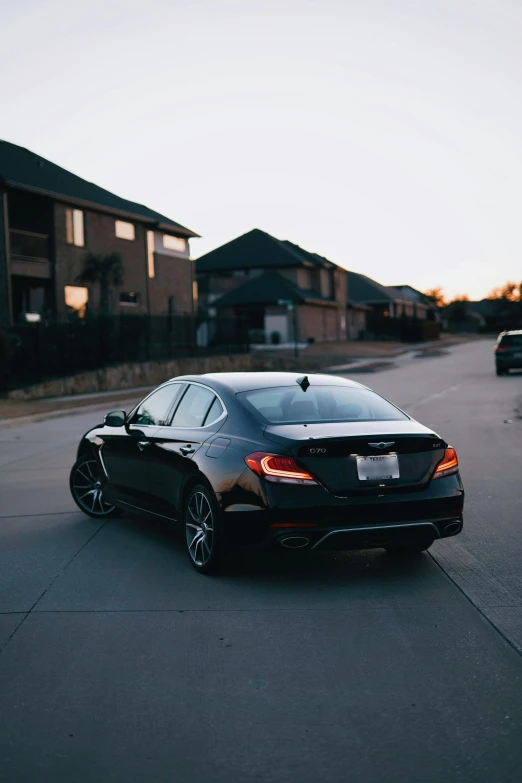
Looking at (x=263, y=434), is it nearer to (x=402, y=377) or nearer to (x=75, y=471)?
(x=75, y=471)

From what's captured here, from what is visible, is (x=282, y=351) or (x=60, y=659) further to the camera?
(x=282, y=351)

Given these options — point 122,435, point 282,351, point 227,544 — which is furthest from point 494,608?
Answer: point 282,351

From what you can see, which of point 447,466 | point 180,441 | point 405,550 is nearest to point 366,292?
point 405,550

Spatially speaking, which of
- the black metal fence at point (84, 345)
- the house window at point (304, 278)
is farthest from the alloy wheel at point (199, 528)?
the house window at point (304, 278)

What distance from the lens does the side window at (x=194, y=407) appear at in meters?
8.05

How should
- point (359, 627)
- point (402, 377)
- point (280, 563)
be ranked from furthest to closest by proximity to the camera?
point (402, 377)
point (280, 563)
point (359, 627)

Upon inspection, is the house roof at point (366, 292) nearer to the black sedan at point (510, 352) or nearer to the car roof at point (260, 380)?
the black sedan at point (510, 352)

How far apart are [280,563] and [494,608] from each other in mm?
1936

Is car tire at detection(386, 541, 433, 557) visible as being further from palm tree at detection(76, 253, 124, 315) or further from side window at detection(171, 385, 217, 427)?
palm tree at detection(76, 253, 124, 315)

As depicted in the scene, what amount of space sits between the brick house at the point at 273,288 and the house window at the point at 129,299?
58.0 feet

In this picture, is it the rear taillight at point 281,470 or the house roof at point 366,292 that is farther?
the house roof at point 366,292

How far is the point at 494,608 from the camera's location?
640cm

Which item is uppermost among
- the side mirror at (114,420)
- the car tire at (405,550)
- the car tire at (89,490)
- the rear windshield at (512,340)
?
the rear windshield at (512,340)

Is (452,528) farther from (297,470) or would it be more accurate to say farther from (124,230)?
(124,230)
